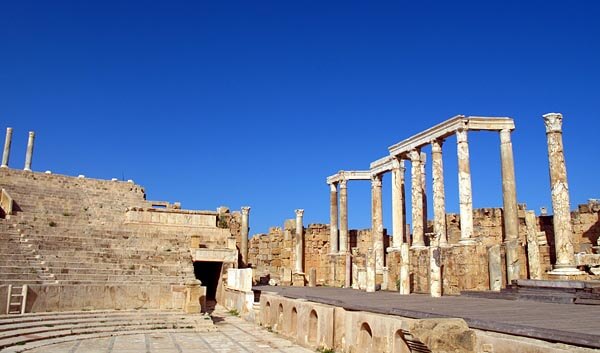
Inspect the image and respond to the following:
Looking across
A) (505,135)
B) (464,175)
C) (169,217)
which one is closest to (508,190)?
(464,175)

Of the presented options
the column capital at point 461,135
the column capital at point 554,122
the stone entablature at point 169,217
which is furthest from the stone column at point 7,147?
the column capital at point 554,122

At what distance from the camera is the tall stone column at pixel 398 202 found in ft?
71.4

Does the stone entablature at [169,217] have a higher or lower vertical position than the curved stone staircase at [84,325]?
higher

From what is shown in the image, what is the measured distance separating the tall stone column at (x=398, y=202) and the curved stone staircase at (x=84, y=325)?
8.88 metres

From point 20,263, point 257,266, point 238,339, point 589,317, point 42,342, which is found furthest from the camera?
point 257,266

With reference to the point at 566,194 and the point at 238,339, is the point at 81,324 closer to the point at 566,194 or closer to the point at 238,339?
the point at 238,339

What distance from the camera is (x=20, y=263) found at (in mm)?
17125

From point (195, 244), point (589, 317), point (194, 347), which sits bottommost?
point (194, 347)

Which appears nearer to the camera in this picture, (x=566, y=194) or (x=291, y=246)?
(x=566, y=194)

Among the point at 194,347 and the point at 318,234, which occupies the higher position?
the point at 318,234

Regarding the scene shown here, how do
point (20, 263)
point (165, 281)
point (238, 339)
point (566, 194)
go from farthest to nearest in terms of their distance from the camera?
point (165, 281), point (20, 263), point (566, 194), point (238, 339)

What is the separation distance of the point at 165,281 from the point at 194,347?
22.9 feet

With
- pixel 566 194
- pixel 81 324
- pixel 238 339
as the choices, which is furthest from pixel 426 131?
pixel 81 324

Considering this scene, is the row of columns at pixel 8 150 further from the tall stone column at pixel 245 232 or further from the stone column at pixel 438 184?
the stone column at pixel 438 184
